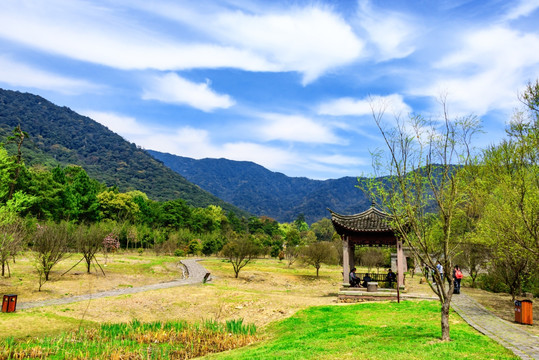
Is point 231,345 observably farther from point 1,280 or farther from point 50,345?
point 1,280

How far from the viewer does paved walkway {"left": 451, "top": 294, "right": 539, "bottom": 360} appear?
9141 mm

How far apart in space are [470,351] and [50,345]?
1276cm

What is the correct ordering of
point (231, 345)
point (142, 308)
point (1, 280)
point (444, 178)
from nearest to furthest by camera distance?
point (444, 178) → point (231, 345) → point (142, 308) → point (1, 280)

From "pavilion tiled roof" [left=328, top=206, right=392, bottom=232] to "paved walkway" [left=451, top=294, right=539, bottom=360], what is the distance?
6858 mm

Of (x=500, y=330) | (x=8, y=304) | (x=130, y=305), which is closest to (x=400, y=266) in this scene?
(x=500, y=330)

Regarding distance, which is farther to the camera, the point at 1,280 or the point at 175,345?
the point at 1,280

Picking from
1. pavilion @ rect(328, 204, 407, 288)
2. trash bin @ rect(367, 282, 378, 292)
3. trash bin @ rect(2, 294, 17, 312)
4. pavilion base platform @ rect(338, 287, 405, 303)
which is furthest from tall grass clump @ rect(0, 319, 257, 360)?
pavilion @ rect(328, 204, 407, 288)

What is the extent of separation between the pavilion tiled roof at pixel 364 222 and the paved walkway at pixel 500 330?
686 cm

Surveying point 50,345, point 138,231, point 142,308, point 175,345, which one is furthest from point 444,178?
point 138,231

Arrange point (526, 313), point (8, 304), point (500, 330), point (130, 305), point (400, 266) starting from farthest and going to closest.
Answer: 1. point (400, 266)
2. point (130, 305)
3. point (8, 304)
4. point (526, 313)
5. point (500, 330)

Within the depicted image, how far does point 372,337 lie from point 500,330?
4.26 metres

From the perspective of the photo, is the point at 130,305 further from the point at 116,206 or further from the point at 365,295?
the point at 116,206

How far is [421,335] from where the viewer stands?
10945 millimetres

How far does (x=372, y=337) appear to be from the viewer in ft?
37.2
